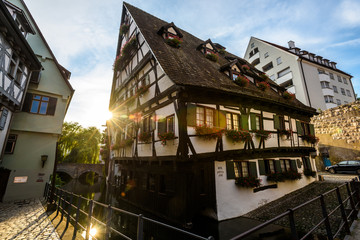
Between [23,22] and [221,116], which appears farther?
[23,22]

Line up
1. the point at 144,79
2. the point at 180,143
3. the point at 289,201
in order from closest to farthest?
the point at 180,143, the point at 289,201, the point at 144,79

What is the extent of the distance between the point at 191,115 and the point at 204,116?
95cm

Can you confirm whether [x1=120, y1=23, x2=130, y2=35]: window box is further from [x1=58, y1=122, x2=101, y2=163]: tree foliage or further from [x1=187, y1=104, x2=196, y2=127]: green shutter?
[x1=58, y1=122, x2=101, y2=163]: tree foliage

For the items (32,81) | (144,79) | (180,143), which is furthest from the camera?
(32,81)

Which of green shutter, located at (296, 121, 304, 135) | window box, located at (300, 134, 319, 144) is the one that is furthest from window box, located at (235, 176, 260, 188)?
window box, located at (300, 134, 319, 144)

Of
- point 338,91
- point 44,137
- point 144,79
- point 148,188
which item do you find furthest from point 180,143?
point 338,91

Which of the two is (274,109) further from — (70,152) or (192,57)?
(70,152)

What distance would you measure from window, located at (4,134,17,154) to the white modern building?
30.5 metres

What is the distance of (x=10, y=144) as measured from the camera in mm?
11695

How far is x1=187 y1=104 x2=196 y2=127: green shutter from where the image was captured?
321 inches

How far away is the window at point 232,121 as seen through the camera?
9.72 metres

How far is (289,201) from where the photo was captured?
1027 centimetres

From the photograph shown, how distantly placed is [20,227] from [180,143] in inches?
251

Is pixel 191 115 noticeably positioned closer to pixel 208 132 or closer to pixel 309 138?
pixel 208 132
